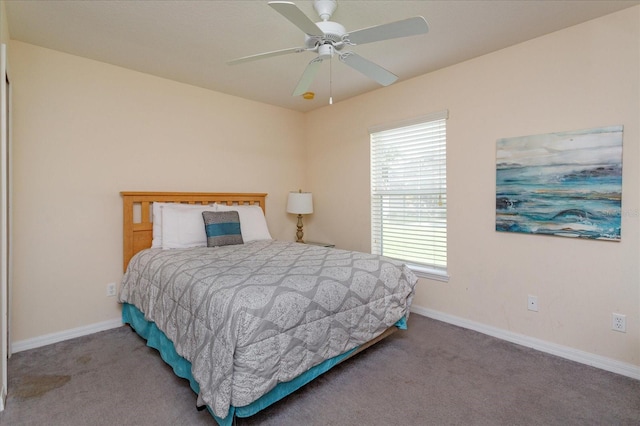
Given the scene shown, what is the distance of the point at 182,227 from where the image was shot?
9.97 ft

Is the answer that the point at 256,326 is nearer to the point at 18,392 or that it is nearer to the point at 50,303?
the point at 18,392

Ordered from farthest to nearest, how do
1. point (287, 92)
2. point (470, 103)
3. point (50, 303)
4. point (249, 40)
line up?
point (287, 92)
point (470, 103)
point (50, 303)
point (249, 40)

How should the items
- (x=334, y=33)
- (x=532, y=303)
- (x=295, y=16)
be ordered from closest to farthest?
(x=295, y=16) < (x=334, y=33) < (x=532, y=303)

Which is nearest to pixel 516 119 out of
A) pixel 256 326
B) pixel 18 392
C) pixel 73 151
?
pixel 256 326

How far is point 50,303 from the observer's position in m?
2.70

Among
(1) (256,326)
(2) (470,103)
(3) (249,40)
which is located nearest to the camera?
(1) (256,326)

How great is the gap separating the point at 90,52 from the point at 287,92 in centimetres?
187

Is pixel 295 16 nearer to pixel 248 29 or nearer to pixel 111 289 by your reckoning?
pixel 248 29

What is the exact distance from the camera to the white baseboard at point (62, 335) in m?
2.54

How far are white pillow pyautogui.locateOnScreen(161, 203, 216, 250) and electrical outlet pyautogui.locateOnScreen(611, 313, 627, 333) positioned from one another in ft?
10.9

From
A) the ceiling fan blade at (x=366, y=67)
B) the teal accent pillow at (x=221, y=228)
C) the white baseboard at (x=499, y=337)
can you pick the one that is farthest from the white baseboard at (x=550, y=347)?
the ceiling fan blade at (x=366, y=67)

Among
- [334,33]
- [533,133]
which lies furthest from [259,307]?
[533,133]

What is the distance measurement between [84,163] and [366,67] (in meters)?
2.56

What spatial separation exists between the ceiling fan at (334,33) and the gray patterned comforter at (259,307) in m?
1.34
